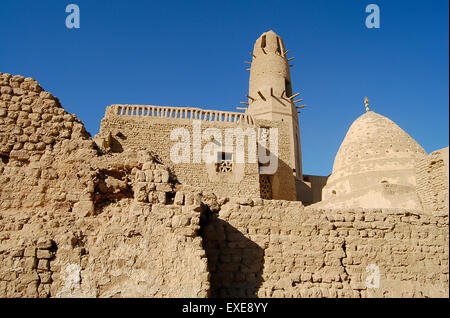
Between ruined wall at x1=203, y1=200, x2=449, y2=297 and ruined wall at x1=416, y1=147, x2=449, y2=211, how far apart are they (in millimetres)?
1094

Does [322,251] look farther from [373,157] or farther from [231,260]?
[373,157]

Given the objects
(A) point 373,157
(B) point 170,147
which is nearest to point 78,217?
(B) point 170,147

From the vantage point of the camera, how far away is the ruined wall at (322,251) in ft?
14.8

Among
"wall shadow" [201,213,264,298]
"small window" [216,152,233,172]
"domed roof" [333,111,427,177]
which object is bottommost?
"wall shadow" [201,213,264,298]

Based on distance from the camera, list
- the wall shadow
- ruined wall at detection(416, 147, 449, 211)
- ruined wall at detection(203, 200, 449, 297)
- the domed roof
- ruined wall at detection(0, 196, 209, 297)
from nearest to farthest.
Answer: ruined wall at detection(0, 196, 209, 297) < the wall shadow < ruined wall at detection(203, 200, 449, 297) < ruined wall at detection(416, 147, 449, 211) < the domed roof

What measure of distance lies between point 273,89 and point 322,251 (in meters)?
15.8

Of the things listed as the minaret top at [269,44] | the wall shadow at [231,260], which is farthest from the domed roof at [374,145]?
the wall shadow at [231,260]

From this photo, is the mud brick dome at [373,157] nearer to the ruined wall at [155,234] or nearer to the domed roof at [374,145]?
the domed roof at [374,145]

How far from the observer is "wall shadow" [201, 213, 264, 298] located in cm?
436

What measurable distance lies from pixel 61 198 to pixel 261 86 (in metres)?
17.1

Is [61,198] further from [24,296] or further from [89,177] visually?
[24,296]

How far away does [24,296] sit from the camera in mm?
3193

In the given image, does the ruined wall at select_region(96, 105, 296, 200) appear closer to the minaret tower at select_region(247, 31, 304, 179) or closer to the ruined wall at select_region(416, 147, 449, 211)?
the minaret tower at select_region(247, 31, 304, 179)

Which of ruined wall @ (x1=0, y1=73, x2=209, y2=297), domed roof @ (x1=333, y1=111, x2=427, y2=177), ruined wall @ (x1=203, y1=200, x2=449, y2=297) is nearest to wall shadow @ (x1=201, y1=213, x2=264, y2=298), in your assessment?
ruined wall @ (x1=203, y1=200, x2=449, y2=297)
